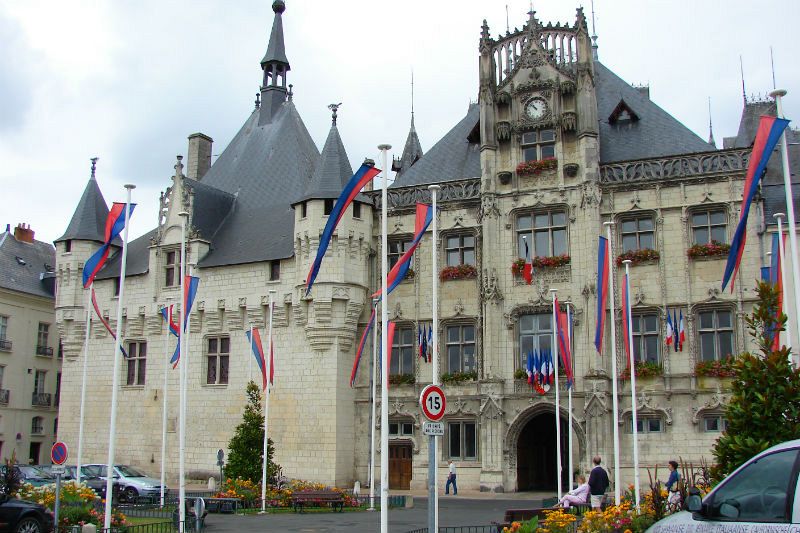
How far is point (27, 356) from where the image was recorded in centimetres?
4500

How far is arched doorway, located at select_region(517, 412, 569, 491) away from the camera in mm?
32312

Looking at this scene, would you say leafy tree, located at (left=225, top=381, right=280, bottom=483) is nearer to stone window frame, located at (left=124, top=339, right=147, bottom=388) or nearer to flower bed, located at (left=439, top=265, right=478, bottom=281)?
flower bed, located at (left=439, top=265, right=478, bottom=281)

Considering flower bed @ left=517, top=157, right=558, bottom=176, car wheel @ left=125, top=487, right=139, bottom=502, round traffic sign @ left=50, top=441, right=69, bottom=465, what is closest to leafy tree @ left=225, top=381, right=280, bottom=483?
car wheel @ left=125, top=487, right=139, bottom=502

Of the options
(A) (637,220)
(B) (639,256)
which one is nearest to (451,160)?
(A) (637,220)

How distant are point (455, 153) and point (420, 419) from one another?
460 inches

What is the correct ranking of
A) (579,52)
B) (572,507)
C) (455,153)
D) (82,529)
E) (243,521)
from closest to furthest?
(82,529) < (572,507) < (243,521) < (579,52) < (455,153)

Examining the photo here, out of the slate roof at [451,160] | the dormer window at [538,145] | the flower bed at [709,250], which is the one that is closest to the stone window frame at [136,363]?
the slate roof at [451,160]

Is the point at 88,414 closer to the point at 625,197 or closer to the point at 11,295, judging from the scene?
the point at 11,295

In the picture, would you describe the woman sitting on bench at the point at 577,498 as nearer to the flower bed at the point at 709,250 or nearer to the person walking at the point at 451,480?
the person walking at the point at 451,480

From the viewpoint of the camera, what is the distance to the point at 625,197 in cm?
3178

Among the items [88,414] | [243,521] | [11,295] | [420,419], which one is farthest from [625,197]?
[11,295]

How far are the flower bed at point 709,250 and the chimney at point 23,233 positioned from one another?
37.1 m

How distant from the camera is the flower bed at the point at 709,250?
98.8 ft

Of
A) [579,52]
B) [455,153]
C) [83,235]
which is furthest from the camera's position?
[83,235]
